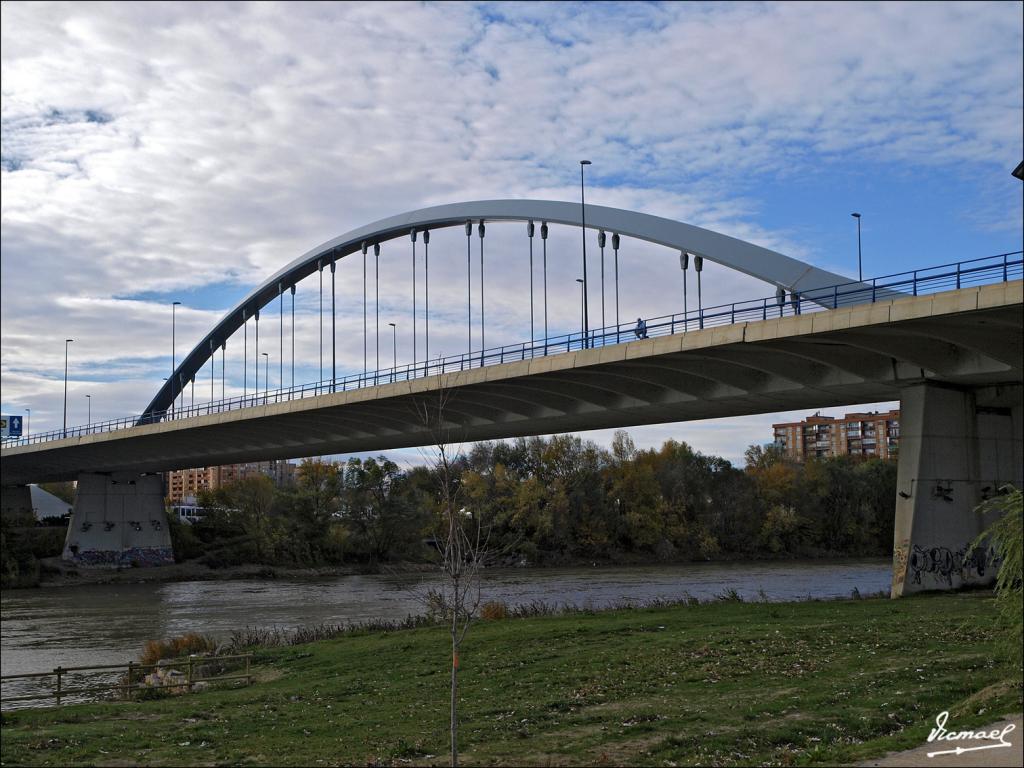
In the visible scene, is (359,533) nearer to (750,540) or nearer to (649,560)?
(649,560)

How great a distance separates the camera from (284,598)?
47.8 meters

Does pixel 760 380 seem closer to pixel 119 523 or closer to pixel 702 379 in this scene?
pixel 702 379

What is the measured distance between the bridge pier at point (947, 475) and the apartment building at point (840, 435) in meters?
127

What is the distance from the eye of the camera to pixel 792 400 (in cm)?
2992

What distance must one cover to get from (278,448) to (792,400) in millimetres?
33558

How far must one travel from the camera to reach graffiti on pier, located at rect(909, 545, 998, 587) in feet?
81.0

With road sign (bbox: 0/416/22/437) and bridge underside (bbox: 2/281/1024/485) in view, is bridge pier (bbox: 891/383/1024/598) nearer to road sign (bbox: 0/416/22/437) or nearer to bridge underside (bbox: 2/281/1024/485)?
bridge underside (bbox: 2/281/1024/485)

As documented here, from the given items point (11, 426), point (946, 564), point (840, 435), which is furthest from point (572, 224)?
point (840, 435)

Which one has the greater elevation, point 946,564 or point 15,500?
point 15,500

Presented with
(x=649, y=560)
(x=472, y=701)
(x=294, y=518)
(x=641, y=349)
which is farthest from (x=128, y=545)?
(x=472, y=701)

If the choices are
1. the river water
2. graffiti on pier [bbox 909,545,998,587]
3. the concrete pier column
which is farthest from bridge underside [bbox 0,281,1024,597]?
the concrete pier column

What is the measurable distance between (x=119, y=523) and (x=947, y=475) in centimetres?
5965

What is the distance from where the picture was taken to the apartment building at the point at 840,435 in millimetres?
156750

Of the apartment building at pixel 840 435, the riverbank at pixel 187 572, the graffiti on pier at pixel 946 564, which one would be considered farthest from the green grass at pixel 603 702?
the apartment building at pixel 840 435
